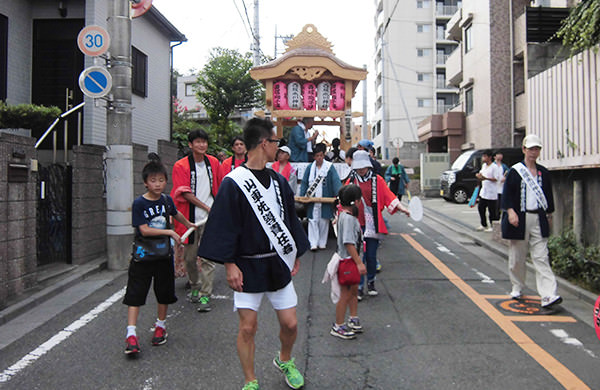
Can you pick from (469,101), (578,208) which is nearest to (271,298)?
(578,208)

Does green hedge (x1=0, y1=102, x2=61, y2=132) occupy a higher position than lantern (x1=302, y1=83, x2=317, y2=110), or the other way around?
lantern (x1=302, y1=83, x2=317, y2=110)

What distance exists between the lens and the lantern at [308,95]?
10391 millimetres

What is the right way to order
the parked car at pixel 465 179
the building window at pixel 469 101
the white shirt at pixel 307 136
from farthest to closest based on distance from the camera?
1. the building window at pixel 469 101
2. the parked car at pixel 465 179
3. the white shirt at pixel 307 136

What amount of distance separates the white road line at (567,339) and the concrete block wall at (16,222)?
579cm

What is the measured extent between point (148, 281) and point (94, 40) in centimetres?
438

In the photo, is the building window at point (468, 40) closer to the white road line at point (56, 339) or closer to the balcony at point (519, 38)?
the balcony at point (519, 38)

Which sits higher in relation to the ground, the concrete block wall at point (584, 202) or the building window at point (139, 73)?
the building window at point (139, 73)

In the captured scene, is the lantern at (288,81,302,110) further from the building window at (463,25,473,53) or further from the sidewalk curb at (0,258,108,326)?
the building window at (463,25,473,53)

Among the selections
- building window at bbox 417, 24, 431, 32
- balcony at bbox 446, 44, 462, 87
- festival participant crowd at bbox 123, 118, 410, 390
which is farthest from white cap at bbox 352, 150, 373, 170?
building window at bbox 417, 24, 431, 32

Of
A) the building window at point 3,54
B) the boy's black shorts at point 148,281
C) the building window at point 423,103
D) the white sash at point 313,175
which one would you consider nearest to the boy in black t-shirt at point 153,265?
the boy's black shorts at point 148,281

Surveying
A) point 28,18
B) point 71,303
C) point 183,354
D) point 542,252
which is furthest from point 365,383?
point 28,18

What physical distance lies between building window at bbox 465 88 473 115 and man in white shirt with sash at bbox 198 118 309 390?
25307 millimetres

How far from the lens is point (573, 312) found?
528 cm

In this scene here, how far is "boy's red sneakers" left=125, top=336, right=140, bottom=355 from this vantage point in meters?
4.03
